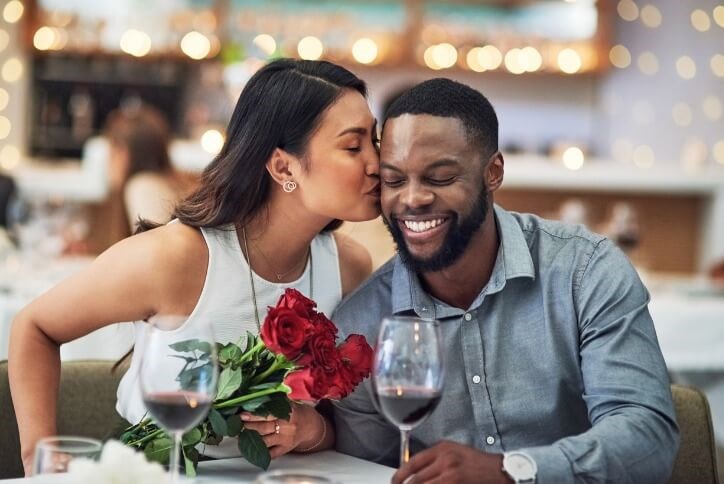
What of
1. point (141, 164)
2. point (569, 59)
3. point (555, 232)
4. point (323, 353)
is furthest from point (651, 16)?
point (323, 353)

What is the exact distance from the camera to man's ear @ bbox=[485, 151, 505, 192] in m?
2.15

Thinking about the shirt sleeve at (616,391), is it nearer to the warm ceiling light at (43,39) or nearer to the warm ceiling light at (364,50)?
the warm ceiling light at (364,50)

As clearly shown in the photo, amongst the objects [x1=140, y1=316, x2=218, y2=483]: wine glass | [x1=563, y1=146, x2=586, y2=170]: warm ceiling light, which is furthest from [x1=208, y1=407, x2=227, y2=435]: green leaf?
[x1=563, y1=146, x2=586, y2=170]: warm ceiling light

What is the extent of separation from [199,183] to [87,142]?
224 inches

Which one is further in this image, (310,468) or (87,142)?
(87,142)

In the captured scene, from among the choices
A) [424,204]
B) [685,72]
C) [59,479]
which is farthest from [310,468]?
[685,72]

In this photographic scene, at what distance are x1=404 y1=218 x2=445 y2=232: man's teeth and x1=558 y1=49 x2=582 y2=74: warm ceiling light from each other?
5836 millimetres

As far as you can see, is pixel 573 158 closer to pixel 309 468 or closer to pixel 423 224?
pixel 423 224

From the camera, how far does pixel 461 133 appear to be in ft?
6.82

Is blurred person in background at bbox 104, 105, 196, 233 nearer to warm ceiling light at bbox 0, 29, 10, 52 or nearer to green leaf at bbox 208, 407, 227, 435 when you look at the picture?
warm ceiling light at bbox 0, 29, 10, 52

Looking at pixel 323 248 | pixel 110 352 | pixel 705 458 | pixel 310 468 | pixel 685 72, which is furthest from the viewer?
pixel 685 72

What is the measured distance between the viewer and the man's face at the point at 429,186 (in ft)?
6.69

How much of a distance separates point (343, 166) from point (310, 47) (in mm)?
5582

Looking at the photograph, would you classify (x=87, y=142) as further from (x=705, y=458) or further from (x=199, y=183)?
(x=705, y=458)
